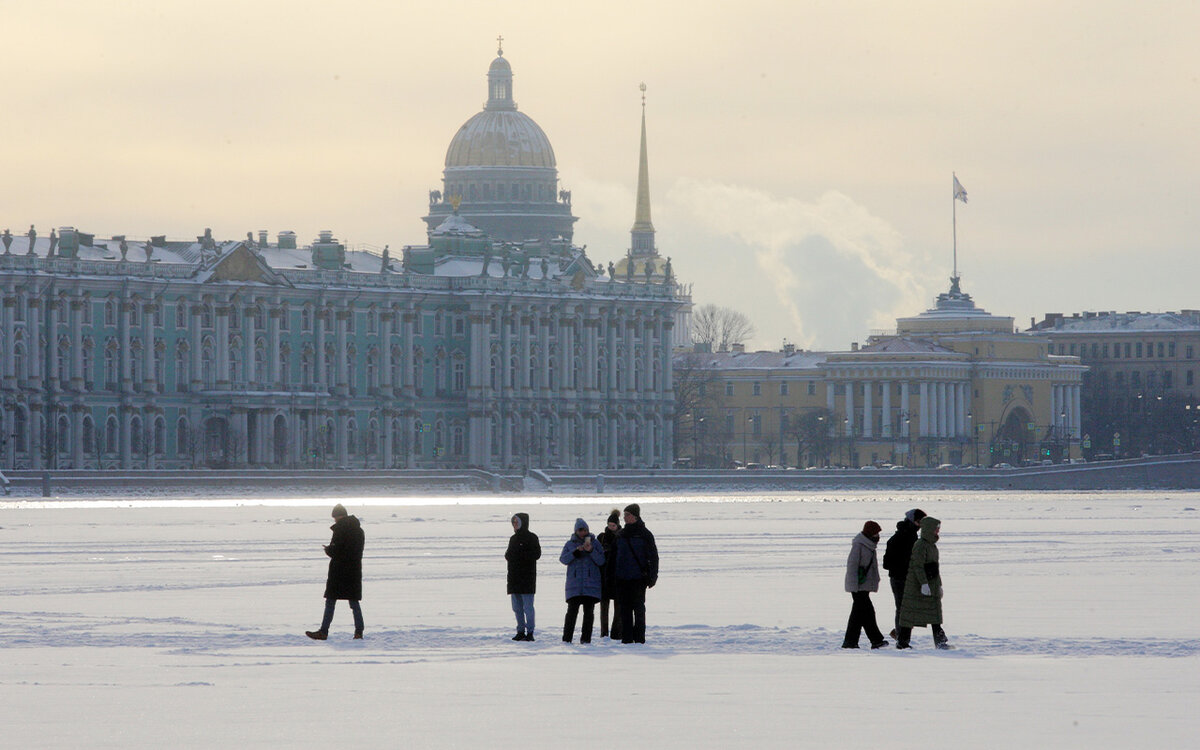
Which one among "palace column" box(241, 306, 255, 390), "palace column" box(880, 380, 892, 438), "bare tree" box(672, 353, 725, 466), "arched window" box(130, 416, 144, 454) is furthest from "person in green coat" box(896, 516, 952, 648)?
"palace column" box(880, 380, 892, 438)

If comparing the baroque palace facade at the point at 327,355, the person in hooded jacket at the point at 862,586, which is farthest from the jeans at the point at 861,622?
the baroque palace facade at the point at 327,355

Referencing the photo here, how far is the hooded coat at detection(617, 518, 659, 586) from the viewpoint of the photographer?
87.4 feet

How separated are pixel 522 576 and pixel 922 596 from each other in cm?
385

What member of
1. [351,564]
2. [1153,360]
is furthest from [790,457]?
[351,564]

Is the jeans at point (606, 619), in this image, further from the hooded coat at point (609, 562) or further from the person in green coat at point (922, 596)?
the person in green coat at point (922, 596)

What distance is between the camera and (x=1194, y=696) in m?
22.0

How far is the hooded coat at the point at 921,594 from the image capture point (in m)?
25.9

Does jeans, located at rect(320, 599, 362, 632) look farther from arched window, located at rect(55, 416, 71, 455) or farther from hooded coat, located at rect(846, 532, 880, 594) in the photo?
arched window, located at rect(55, 416, 71, 455)

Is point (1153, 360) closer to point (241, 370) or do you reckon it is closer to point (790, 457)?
point (790, 457)

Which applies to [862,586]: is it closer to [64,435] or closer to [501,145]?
[64,435]

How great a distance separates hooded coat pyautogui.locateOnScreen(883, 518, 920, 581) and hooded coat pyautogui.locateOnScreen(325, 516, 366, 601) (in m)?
5.14

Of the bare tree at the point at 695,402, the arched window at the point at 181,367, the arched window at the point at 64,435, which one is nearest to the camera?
the arched window at the point at 64,435

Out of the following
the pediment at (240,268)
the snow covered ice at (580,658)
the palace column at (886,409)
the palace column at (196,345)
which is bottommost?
the snow covered ice at (580,658)

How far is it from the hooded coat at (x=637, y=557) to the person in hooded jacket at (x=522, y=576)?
82 centimetres
